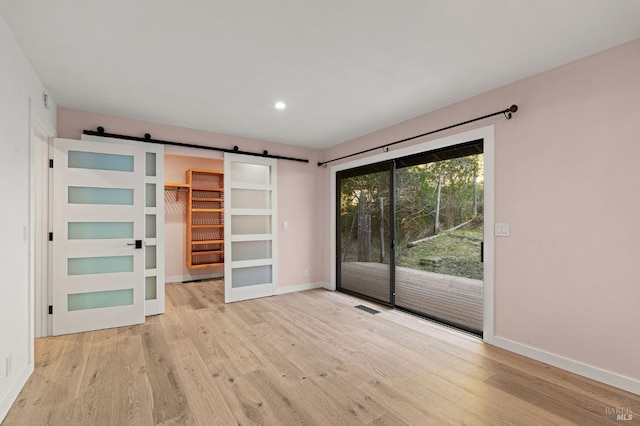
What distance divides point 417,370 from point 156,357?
2431 mm

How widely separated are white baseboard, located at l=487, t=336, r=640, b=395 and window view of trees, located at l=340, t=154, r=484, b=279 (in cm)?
97

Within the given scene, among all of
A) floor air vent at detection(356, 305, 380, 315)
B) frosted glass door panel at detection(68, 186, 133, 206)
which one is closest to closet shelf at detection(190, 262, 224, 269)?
frosted glass door panel at detection(68, 186, 133, 206)

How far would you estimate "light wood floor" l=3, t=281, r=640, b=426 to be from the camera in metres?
1.99

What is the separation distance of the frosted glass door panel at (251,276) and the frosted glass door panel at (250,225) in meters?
0.61

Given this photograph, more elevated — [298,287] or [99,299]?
[99,299]

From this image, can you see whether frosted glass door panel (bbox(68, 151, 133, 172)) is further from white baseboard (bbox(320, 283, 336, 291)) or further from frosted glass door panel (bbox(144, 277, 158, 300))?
white baseboard (bbox(320, 283, 336, 291))

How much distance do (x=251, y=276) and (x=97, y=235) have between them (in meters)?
2.20

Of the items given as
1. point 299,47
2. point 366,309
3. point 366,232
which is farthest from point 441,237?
point 299,47

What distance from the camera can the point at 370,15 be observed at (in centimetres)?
197

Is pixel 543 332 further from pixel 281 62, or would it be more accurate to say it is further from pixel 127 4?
pixel 127 4

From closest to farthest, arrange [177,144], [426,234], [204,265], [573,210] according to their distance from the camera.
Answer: [573,210] → [426,234] → [177,144] → [204,265]

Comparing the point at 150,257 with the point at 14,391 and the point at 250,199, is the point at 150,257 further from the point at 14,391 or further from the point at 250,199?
the point at 14,391

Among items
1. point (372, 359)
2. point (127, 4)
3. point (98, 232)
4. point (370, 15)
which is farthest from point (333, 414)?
point (98, 232)

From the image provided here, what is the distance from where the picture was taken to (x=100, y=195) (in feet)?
12.0
